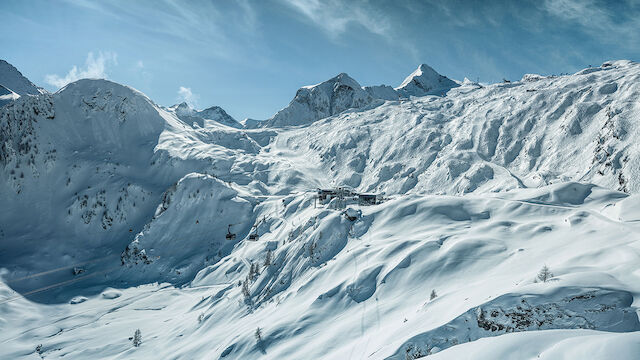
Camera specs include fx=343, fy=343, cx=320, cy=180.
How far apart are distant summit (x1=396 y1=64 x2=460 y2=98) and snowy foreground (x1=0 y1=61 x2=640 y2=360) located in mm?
37262

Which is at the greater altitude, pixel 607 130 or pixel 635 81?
pixel 635 81

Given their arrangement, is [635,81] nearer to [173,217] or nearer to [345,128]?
[345,128]

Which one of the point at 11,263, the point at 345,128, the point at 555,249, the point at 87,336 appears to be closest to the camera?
the point at 555,249

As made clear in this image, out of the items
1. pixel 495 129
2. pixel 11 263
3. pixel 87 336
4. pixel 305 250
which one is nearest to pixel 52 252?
pixel 11 263

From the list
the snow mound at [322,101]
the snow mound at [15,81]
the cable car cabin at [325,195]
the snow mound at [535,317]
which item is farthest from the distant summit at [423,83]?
the snow mound at [15,81]

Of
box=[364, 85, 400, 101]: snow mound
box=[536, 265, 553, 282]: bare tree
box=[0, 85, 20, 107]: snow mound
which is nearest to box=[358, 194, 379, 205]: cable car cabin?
box=[536, 265, 553, 282]: bare tree

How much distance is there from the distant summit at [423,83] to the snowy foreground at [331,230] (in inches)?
1467

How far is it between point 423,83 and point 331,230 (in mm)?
165520

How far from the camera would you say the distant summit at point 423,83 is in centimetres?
18062

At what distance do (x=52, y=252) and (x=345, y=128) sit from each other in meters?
91.2

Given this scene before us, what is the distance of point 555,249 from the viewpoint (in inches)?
968

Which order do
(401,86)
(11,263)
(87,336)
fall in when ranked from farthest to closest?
(401,86) → (11,263) → (87,336)

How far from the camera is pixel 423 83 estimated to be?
186 metres

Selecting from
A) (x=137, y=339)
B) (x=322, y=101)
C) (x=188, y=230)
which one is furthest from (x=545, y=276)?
(x=322, y=101)
